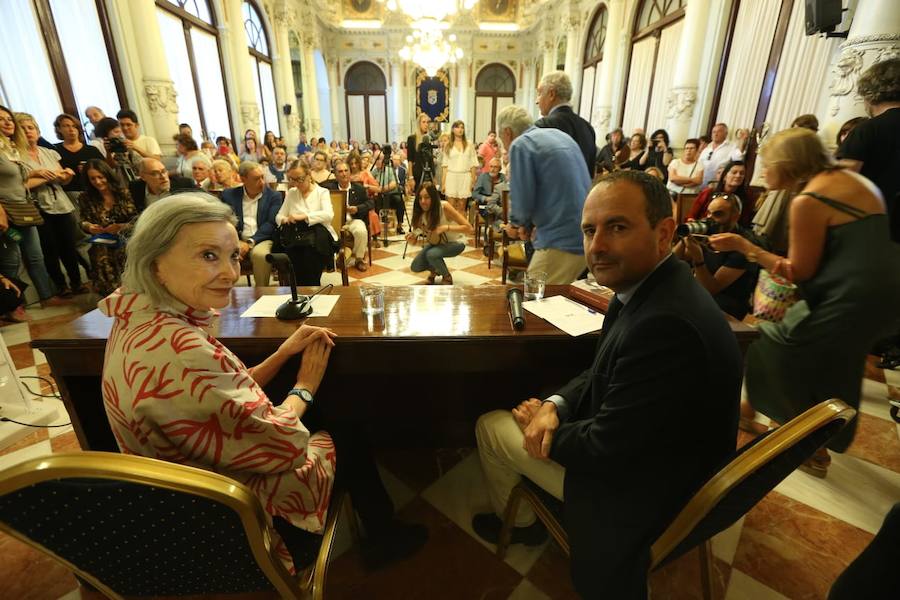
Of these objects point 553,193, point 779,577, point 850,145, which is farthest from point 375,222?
point 779,577

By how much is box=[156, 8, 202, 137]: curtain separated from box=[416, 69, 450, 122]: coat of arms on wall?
1006cm

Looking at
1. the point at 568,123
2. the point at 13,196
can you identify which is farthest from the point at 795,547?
the point at 13,196

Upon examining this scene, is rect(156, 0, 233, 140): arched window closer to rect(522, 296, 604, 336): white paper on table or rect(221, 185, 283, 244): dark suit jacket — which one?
rect(221, 185, 283, 244): dark suit jacket

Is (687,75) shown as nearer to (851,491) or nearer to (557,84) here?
(557,84)

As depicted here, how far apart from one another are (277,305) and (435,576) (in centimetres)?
111

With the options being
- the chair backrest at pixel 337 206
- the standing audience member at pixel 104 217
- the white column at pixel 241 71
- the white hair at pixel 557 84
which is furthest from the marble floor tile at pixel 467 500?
the white column at pixel 241 71

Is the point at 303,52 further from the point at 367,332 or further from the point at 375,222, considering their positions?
the point at 367,332

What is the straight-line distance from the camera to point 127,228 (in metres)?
3.19

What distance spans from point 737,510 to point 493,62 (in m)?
17.3

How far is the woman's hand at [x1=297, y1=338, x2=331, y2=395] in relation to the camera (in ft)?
4.00

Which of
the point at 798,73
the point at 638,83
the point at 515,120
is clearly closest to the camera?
the point at 515,120

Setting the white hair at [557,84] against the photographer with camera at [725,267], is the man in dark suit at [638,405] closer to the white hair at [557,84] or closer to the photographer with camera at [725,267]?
the photographer with camera at [725,267]

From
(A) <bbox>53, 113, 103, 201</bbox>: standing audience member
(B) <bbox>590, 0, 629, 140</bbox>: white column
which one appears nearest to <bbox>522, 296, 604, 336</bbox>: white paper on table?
(A) <bbox>53, 113, 103, 201</bbox>: standing audience member

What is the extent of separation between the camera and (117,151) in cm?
386
